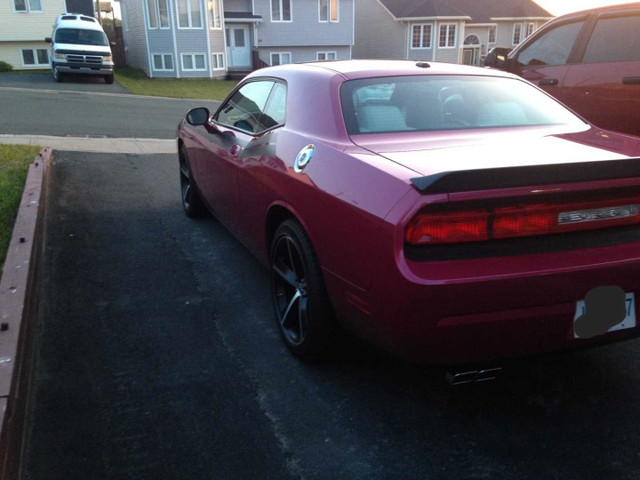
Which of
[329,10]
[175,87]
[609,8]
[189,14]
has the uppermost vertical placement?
[329,10]

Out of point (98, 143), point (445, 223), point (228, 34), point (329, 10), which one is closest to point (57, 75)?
point (228, 34)

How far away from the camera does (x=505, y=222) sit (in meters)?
2.55

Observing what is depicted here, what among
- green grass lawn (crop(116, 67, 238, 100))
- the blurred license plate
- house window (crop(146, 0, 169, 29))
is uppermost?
house window (crop(146, 0, 169, 29))

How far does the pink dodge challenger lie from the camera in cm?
251

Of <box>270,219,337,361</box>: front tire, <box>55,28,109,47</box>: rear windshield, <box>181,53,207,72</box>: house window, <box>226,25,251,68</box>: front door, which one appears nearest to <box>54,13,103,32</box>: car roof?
<box>55,28,109,47</box>: rear windshield

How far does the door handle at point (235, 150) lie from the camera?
445cm

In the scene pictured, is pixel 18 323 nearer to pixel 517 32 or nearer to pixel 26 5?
pixel 26 5

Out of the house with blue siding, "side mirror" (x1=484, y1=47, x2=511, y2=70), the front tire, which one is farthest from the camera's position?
the house with blue siding

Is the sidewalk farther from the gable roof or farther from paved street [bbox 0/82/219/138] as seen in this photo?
the gable roof

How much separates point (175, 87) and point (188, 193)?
2116cm

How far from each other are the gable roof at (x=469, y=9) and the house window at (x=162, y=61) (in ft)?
53.7

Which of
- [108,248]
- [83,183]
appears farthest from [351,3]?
[108,248]

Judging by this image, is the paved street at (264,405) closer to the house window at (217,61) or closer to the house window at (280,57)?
the house window at (217,61)

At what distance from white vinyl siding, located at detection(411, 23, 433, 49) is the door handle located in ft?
126
